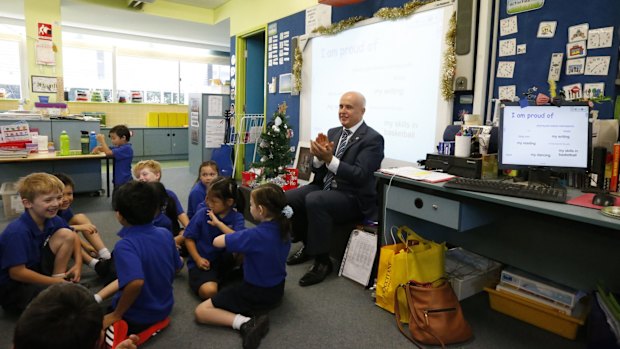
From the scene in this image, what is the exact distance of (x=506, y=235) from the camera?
8.01 feet

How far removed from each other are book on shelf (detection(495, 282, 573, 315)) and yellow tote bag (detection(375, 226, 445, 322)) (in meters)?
0.38

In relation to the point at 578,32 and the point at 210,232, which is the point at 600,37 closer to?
the point at 578,32

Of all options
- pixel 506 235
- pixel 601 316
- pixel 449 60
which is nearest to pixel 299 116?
pixel 449 60

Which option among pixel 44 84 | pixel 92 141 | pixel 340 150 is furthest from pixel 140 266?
pixel 44 84

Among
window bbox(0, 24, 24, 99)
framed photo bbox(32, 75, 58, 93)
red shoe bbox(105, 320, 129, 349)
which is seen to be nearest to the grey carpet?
red shoe bbox(105, 320, 129, 349)

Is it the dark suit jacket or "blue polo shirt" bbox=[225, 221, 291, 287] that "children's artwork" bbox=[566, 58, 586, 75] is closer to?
the dark suit jacket

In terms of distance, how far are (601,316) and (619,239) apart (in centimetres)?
56

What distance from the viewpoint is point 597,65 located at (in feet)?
6.93

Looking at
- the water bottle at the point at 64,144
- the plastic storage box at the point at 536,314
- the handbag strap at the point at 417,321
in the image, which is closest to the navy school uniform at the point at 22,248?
the handbag strap at the point at 417,321

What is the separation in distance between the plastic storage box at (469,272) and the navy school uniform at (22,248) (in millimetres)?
2168

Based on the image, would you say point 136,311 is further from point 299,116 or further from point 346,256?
point 299,116

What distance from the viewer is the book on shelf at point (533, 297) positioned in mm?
1982

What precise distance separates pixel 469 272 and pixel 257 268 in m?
1.28

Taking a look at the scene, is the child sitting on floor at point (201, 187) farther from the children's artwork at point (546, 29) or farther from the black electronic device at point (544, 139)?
the children's artwork at point (546, 29)
